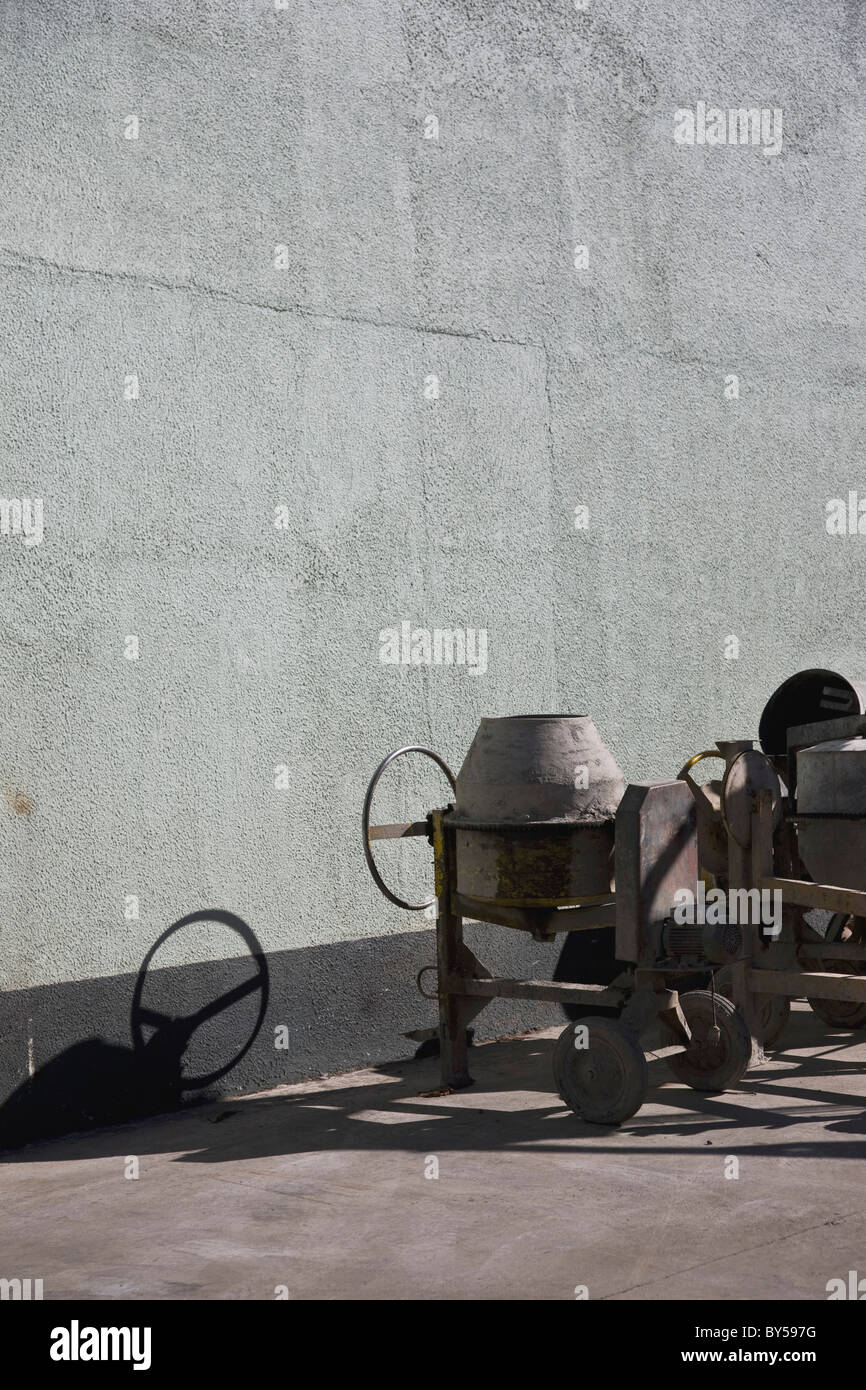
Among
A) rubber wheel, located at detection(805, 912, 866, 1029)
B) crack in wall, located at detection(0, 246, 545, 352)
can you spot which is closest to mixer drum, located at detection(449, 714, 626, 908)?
rubber wheel, located at detection(805, 912, 866, 1029)

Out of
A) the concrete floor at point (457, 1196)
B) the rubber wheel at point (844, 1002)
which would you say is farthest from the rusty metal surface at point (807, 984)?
the rubber wheel at point (844, 1002)

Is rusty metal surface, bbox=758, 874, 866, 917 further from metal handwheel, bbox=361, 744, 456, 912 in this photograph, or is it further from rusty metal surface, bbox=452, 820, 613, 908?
metal handwheel, bbox=361, 744, 456, 912

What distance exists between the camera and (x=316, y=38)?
7289 mm

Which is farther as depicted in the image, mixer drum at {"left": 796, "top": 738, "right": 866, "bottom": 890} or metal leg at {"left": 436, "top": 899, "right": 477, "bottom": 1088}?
metal leg at {"left": 436, "top": 899, "right": 477, "bottom": 1088}

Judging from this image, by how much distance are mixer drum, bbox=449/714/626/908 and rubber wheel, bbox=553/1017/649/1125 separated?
0.62 meters

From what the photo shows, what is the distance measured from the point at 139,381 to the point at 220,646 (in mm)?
1189

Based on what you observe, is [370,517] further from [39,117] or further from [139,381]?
[39,117]

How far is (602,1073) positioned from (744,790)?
4.69 feet

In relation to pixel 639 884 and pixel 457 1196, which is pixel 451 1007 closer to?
pixel 639 884

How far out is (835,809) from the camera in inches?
263

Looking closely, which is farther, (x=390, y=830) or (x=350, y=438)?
(x=350, y=438)

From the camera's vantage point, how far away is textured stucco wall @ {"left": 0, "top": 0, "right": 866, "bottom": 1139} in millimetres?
6305

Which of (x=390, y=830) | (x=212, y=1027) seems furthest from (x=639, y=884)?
(x=212, y=1027)
